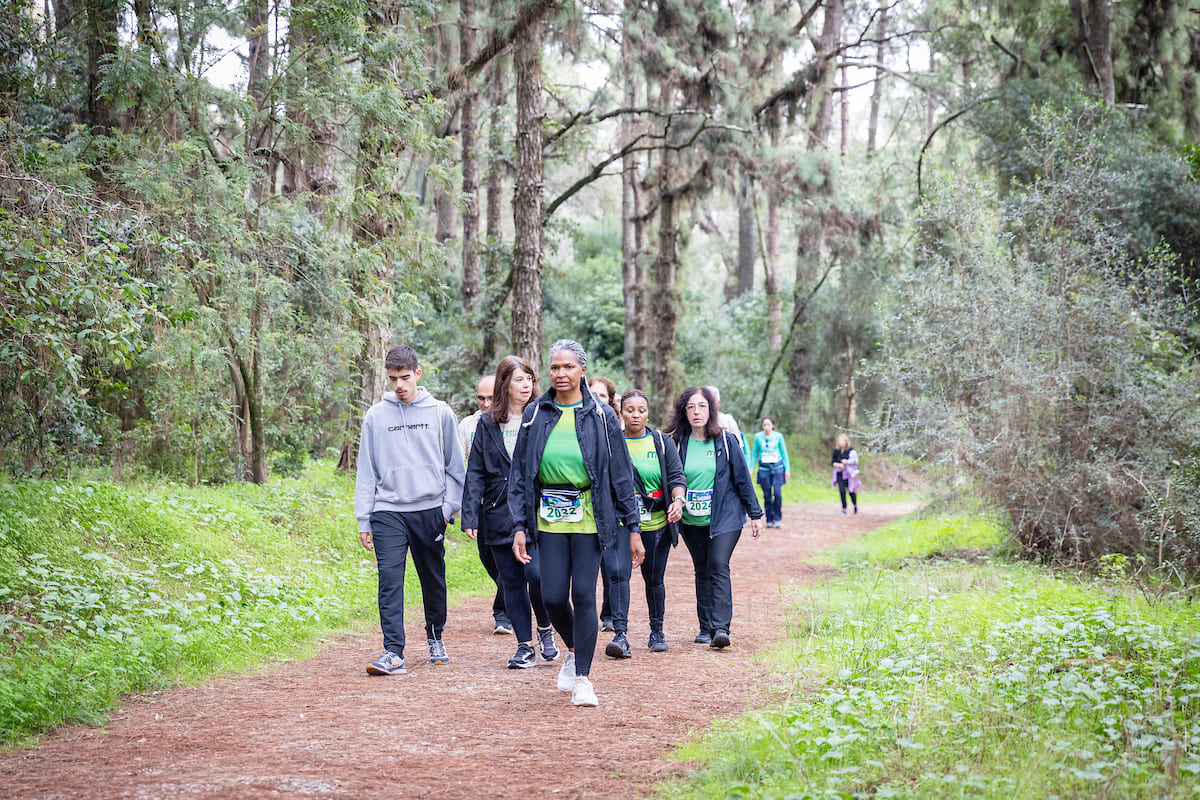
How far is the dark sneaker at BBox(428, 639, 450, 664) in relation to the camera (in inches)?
268

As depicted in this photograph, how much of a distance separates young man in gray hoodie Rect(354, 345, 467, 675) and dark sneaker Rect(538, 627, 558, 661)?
2.61 feet

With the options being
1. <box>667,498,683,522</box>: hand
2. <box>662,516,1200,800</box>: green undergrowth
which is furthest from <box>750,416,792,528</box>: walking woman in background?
<box>667,498,683,522</box>: hand

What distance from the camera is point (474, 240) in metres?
20.2

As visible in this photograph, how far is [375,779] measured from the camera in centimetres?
429

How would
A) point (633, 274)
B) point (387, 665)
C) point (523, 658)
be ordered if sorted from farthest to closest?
point (633, 274) < point (523, 658) < point (387, 665)

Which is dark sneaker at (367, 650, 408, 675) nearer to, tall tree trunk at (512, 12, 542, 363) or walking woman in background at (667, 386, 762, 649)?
walking woman in background at (667, 386, 762, 649)

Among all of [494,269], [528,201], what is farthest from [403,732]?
[494,269]

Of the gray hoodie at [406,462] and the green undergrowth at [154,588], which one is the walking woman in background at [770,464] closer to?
the green undergrowth at [154,588]

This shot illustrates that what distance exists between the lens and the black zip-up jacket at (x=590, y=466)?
5.61 metres

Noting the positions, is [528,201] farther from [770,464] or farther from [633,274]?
[633,274]

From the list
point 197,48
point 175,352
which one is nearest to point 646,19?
point 197,48

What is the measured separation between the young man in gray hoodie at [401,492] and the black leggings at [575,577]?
1.21 meters

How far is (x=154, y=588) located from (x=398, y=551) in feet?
7.52

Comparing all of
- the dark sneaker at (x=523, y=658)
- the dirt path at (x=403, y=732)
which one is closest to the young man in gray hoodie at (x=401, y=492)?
the dirt path at (x=403, y=732)
